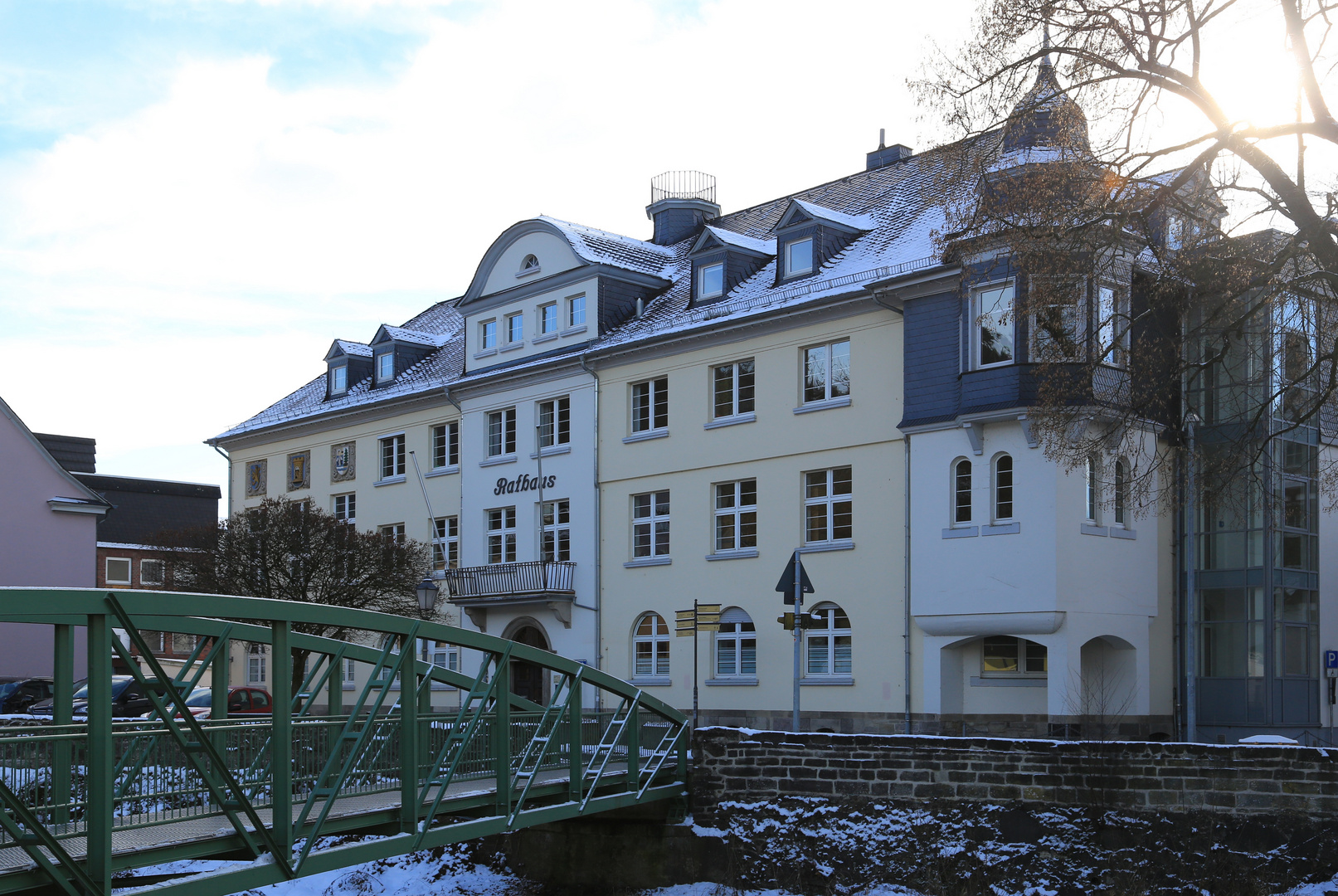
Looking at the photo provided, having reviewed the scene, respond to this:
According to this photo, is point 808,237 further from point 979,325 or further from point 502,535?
point 502,535

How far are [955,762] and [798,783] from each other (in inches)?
86.0

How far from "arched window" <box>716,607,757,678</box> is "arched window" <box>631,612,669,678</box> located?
64.0 inches

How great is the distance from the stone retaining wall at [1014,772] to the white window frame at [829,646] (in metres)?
7.91

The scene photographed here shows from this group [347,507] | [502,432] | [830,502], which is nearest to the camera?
[830,502]

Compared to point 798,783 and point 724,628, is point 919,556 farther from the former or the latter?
point 798,783

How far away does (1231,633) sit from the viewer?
2716 cm

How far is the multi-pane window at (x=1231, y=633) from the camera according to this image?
26875 millimetres

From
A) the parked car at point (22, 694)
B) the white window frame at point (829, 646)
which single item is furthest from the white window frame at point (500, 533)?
the parked car at point (22, 694)

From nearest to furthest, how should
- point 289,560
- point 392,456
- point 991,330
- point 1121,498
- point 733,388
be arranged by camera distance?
point 991,330 < point 1121,498 < point 733,388 < point 289,560 < point 392,456

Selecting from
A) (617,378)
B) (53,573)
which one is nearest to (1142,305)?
(617,378)

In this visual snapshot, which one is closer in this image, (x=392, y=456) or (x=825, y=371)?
(x=825, y=371)

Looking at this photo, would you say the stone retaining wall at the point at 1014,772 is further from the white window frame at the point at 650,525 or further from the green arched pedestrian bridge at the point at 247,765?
the white window frame at the point at 650,525

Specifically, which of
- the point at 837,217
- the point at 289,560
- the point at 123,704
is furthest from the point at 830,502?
the point at 123,704

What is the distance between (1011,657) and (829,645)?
358 centimetres
